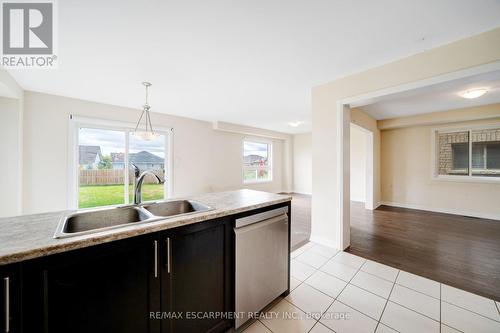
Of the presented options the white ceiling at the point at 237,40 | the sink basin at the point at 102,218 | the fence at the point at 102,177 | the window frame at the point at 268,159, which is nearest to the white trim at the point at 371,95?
the white ceiling at the point at 237,40

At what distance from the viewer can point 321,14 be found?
1.56 meters

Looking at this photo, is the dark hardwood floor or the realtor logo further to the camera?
the dark hardwood floor

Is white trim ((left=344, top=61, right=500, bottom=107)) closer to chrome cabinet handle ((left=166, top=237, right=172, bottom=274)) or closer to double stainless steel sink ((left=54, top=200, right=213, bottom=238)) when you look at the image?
double stainless steel sink ((left=54, top=200, right=213, bottom=238))

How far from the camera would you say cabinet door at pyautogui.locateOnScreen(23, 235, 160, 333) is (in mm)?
830

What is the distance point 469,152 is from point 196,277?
6.55m

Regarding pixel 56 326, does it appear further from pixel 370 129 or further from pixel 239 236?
pixel 370 129

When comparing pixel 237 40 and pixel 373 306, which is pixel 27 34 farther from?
pixel 373 306

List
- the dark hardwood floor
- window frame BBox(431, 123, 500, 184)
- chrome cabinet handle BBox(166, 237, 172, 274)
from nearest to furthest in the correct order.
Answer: chrome cabinet handle BBox(166, 237, 172, 274), the dark hardwood floor, window frame BBox(431, 123, 500, 184)

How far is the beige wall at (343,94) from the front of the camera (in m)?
1.84

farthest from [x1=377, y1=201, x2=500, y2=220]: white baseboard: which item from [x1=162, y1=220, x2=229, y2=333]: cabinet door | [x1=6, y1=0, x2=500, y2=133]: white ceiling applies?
[x1=162, y1=220, x2=229, y2=333]: cabinet door

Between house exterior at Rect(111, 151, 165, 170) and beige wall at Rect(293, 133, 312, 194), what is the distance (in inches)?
208

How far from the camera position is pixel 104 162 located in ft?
12.7

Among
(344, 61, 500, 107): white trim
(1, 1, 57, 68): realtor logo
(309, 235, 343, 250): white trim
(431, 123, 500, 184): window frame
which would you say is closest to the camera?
(1, 1, 57, 68): realtor logo

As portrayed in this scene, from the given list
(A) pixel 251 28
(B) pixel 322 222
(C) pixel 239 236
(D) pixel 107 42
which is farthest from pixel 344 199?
(D) pixel 107 42
